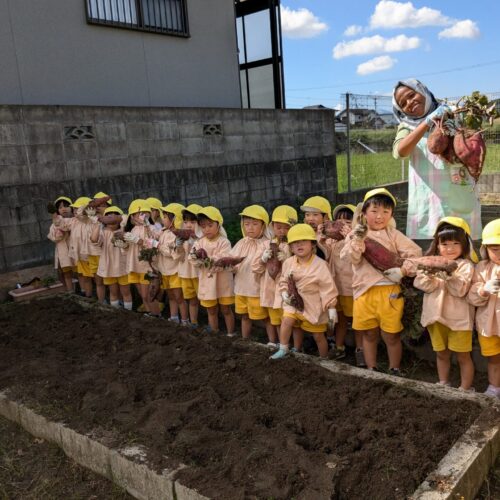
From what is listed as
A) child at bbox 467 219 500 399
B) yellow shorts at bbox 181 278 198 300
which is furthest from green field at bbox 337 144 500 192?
child at bbox 467 219 500 399

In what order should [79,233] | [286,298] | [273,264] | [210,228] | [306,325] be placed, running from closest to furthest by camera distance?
[286,298]
[306,325]
[273,264]
[210,228]
[79,233]

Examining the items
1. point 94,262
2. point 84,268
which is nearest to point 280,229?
point 94,262

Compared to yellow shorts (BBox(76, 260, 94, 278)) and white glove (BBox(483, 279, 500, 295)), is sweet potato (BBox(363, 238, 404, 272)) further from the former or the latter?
yellow shorts (BBox(76, 260, 94, 278))

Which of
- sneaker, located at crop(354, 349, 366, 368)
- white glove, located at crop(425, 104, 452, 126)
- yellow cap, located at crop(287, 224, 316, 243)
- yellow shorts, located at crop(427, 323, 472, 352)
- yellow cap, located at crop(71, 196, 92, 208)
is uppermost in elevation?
white glove, located at crop(425, 104, 452, 126)

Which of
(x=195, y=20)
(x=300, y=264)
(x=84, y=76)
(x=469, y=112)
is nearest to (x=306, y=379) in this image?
(x=300, y=264)

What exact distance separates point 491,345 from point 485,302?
31 cm

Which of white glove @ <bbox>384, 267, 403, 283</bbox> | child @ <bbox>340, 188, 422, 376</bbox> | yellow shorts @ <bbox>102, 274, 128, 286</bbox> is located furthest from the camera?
yellow shorts @ <bbox>102, 274, 128, 286</bbox>

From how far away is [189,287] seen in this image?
219 inches

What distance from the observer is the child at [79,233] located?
21.4ft

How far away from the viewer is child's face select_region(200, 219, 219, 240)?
5.21m

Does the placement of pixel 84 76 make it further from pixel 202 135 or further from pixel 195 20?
pixel 195 20

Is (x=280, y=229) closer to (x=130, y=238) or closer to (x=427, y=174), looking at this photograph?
(x=427, y=174)

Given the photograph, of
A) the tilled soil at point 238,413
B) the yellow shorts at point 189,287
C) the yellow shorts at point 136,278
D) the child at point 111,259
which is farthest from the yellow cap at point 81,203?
the tilled soil at point 238,413

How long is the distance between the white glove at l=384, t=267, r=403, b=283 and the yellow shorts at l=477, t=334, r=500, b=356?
681 millimetres
